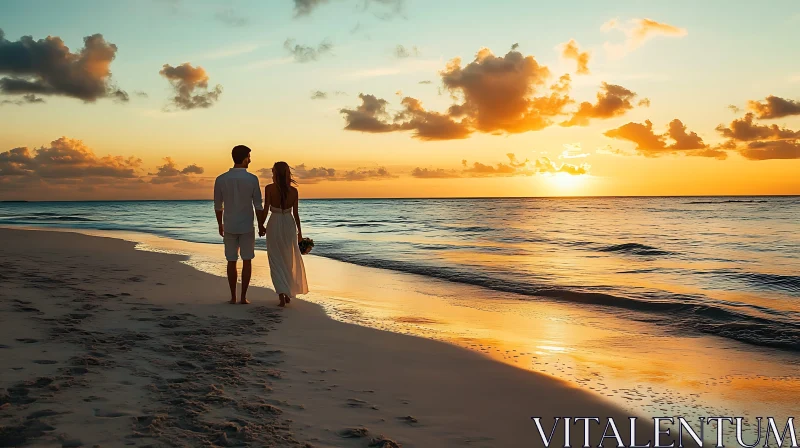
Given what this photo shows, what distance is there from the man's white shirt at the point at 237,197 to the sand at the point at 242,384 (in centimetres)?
127

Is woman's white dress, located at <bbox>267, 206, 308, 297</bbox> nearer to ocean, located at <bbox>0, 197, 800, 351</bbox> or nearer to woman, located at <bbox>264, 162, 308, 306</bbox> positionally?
woman, located at <bbox>264, 162, 308, 306</bbox>

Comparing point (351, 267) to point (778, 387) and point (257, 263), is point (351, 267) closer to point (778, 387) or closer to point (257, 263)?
point (257, 263)

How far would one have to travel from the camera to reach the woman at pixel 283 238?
7.86m

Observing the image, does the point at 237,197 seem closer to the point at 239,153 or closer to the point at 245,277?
the point at 239,153

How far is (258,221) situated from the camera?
7.29 m

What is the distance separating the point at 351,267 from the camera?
1438 centimetres

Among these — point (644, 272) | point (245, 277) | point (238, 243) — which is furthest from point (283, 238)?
point (644, 272)

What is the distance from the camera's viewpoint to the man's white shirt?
24.4ft

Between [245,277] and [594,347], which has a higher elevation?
[245,277]

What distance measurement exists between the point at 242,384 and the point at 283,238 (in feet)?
13.1

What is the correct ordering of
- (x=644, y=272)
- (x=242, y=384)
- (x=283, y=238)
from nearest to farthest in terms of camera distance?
(x=242, y=384), (x=283, y=238), (x=644, y=272)

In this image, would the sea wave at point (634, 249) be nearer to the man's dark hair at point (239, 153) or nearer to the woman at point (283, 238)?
the woman at point (283, 238)

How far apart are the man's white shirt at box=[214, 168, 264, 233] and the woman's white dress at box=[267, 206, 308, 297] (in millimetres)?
435

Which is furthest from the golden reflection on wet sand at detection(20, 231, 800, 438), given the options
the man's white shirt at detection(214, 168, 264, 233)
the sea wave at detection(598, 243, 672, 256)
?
the sea wave at detection(598, 243, 672, 256)
